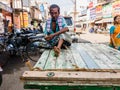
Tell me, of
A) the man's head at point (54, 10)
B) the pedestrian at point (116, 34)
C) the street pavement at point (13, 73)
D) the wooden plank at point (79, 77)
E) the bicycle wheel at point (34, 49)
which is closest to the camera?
the wooden plank at point (79, 77)

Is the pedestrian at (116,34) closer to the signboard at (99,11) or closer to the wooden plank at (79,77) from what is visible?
the wooden plank at (79,77)

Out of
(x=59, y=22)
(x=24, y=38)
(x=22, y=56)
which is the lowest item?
(x=22, y=56)

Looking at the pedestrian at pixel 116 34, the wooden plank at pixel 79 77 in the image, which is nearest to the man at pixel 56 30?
the pedestrian at pixel 116 34

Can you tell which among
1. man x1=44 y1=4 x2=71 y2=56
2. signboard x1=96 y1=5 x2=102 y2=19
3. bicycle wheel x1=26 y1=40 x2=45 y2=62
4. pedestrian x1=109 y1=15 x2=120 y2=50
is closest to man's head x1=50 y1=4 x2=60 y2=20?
man x1=44 y1=4 x2=71 y2=56

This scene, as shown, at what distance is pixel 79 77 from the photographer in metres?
2.45

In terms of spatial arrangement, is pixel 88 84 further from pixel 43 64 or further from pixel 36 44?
pixel 36 44

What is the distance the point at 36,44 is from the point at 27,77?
756 centimetres

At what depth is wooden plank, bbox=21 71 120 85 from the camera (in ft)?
7.98

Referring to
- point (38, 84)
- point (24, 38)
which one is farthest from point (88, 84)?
point (24, 38)

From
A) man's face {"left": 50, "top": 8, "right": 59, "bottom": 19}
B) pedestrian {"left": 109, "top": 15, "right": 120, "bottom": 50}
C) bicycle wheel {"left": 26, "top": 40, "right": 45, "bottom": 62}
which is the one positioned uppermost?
man's face {"left": 50, "top": 8, "right": 59, "bottom": 19}

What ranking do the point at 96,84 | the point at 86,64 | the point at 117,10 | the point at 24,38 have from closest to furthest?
the point at 96,84, the point at 86,64, the point at 24,38, the point at 117,10

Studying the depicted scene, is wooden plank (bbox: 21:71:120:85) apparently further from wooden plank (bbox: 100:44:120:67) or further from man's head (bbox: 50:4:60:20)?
man's head (bbox: 50:4:60:20)

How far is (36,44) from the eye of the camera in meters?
10.0

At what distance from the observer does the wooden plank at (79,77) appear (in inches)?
95.8
